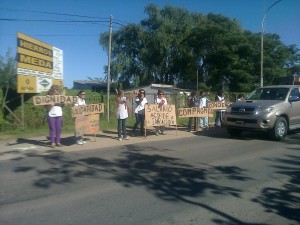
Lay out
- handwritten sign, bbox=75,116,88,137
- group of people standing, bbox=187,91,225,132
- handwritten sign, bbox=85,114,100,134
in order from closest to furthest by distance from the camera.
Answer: handwritten sign, bbox=75,116,88,137 < handwritten sign, bbox=85,114,100,134 < group of people standing, bbox=187,91,225,132

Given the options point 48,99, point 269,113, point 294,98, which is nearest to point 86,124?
point 48,99

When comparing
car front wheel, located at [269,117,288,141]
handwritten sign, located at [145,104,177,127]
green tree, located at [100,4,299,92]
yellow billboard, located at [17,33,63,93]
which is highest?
green tree, located at [100,4,299,92]

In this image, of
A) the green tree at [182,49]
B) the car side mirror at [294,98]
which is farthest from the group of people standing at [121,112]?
the green tree at [182,49]

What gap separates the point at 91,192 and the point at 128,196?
25.7 inches

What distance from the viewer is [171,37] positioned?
46531 millimetres

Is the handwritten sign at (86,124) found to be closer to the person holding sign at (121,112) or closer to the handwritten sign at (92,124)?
the handwritten sign at (92,124)

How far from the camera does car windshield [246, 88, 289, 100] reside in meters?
12.4

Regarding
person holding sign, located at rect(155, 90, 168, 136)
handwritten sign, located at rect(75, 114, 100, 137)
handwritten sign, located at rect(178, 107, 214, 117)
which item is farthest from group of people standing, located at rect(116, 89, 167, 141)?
handwritten sign, located at rect(178, 107, 214, 117)

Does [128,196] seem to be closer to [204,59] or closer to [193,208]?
[193,208]

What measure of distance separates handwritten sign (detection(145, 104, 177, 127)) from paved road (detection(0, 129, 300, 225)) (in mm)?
2338

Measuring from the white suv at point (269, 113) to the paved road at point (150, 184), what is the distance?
1161 mm

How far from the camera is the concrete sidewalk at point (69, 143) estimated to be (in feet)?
32.0

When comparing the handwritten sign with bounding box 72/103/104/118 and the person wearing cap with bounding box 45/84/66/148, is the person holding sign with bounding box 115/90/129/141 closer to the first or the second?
the handwritten sign with bounding box 72/103/104/118

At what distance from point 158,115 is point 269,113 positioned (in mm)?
3893
